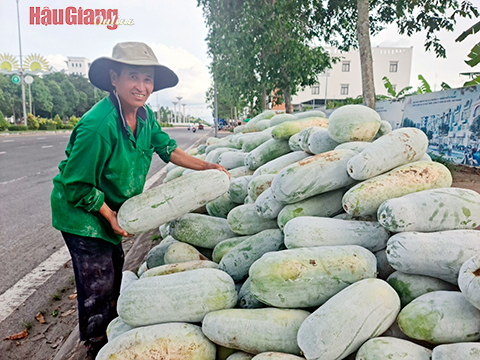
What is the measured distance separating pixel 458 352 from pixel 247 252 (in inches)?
43.2

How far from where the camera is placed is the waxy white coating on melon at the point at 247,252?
1.96 m

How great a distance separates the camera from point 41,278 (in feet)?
11.4

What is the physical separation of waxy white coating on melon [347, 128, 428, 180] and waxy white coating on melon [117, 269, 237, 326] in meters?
0.94

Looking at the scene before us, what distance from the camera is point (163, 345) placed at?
58.6 inches

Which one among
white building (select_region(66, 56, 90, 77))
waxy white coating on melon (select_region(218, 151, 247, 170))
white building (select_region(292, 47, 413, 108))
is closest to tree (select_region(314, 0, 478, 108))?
waxy white coating on melon (select_region(218, 151, 247, 170))

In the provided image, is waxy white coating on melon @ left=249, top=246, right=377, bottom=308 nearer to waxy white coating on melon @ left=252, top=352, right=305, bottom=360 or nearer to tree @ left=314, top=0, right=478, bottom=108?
waxy white coating on melon @ left=252, top=352, right=305, bottom=360

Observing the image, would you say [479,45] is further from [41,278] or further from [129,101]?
[41,278]

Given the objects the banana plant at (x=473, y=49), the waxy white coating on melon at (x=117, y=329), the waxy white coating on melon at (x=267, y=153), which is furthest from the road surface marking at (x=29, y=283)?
the banana plant at (x=473, y=49)

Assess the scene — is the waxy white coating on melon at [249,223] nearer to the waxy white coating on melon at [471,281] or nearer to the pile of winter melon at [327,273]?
the pile of winter melon at [327,273]

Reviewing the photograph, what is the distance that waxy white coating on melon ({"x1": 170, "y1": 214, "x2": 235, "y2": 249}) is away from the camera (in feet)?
7.89

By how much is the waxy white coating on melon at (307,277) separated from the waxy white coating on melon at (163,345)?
0.33 m

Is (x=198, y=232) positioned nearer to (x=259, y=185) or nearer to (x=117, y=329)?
(x=259, y=185)

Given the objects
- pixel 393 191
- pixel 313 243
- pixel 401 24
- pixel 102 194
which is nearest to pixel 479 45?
pixel 401 24

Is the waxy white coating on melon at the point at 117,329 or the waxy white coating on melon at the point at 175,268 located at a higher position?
the waxy white coating on melon at the point at 175,268
